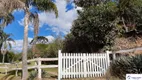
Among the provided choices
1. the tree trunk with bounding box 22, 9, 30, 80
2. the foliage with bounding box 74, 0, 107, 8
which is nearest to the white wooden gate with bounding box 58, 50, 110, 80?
the tree trunk with bounding box 22, 9, 30, 80

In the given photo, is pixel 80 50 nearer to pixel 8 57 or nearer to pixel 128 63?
pixel 128 63

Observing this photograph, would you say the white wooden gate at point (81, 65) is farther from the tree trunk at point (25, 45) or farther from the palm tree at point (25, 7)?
the tree trunk at point (25, 45)

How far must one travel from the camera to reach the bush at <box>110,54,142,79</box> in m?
11.7

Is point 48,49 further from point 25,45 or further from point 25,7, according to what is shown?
point 25,7

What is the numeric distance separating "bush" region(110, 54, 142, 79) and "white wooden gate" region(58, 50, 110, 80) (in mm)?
1309

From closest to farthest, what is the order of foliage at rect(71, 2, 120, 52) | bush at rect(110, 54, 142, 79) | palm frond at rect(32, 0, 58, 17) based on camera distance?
bush at rect(110, 54, 142, 79), palm frond at rect(32, 0, 58, 17), foliage at rect(71, 2, 120, 52)

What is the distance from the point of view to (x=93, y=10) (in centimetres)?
1895

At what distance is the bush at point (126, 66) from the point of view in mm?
11664

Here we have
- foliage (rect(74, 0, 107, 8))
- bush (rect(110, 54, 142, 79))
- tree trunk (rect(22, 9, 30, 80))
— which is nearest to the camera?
bush (rect(110, 54, 142, 79))

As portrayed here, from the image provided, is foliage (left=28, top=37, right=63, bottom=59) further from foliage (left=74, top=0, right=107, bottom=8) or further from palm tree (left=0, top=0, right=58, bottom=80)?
palm tree (left=0, top=0, right=58, bottom=80)

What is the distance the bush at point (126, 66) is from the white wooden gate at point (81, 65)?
131 centimetres

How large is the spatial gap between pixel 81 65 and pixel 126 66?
3.30 m

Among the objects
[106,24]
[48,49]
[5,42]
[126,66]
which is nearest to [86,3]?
[106,24]

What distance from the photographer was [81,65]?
14.6 meters
